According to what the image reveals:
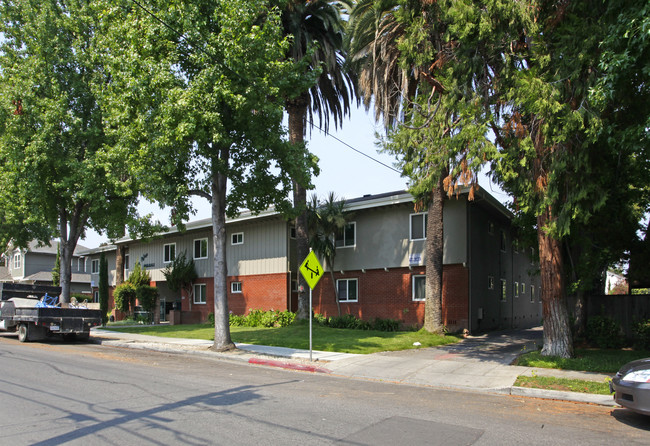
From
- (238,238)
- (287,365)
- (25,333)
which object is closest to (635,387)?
(287,365)

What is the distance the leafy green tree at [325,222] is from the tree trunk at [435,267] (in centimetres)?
499

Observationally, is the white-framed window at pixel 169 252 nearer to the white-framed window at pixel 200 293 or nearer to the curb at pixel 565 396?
the white-framed window at pixel 200 293

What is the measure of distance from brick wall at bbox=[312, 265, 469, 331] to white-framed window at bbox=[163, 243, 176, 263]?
1298 cm

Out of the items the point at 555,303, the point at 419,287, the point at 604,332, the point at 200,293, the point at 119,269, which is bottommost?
the point at 604,332

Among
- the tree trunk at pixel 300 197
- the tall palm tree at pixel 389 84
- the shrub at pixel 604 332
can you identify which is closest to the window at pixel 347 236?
the tree trunk at pixel 300 197

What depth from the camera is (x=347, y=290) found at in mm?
26359

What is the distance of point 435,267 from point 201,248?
58.1ft

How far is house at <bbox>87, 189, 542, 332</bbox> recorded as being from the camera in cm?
2305

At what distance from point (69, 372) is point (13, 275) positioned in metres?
53.9

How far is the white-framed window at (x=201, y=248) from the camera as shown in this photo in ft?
108

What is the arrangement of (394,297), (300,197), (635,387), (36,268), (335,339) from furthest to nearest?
(36,268)
(394,297)
(300,197)
(335,339)
(635,387)

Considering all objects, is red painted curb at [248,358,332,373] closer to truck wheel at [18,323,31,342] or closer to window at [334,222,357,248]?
truck wheel at [18,323,31,342]

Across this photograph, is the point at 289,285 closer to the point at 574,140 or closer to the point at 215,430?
the point at 574,140

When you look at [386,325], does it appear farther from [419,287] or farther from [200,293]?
[200,293]
